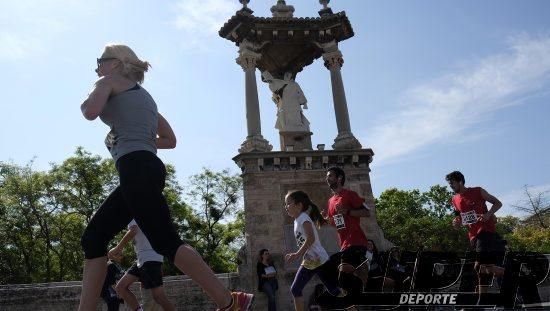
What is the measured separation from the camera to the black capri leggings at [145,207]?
3111 millimetres

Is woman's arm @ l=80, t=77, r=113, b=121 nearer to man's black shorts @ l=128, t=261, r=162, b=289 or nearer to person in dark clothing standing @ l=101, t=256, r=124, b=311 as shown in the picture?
→ man's black shorts @ l=128, t=261, r=162, b=289

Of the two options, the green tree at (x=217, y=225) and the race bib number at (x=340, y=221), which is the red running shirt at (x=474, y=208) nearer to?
the race bib number at (x=340, y=221)

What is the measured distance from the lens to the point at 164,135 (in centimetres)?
396

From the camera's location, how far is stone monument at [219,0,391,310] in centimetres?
1312

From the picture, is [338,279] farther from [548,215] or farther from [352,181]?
[548,215]

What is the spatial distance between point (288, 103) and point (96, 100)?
12.6 m

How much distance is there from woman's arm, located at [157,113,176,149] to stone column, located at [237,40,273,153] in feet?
32.1

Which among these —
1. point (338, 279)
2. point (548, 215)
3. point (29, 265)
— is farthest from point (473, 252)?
point (548, 215)

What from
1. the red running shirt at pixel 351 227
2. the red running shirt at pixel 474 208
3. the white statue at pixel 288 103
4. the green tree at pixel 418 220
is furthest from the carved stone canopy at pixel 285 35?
the green tree at pixel 418 220

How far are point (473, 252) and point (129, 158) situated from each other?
17.8 ft

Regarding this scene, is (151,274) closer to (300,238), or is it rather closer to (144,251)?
(144,251)

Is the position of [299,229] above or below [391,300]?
above

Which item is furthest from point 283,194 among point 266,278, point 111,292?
point 111,292

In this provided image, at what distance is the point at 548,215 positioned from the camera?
2040 inches
